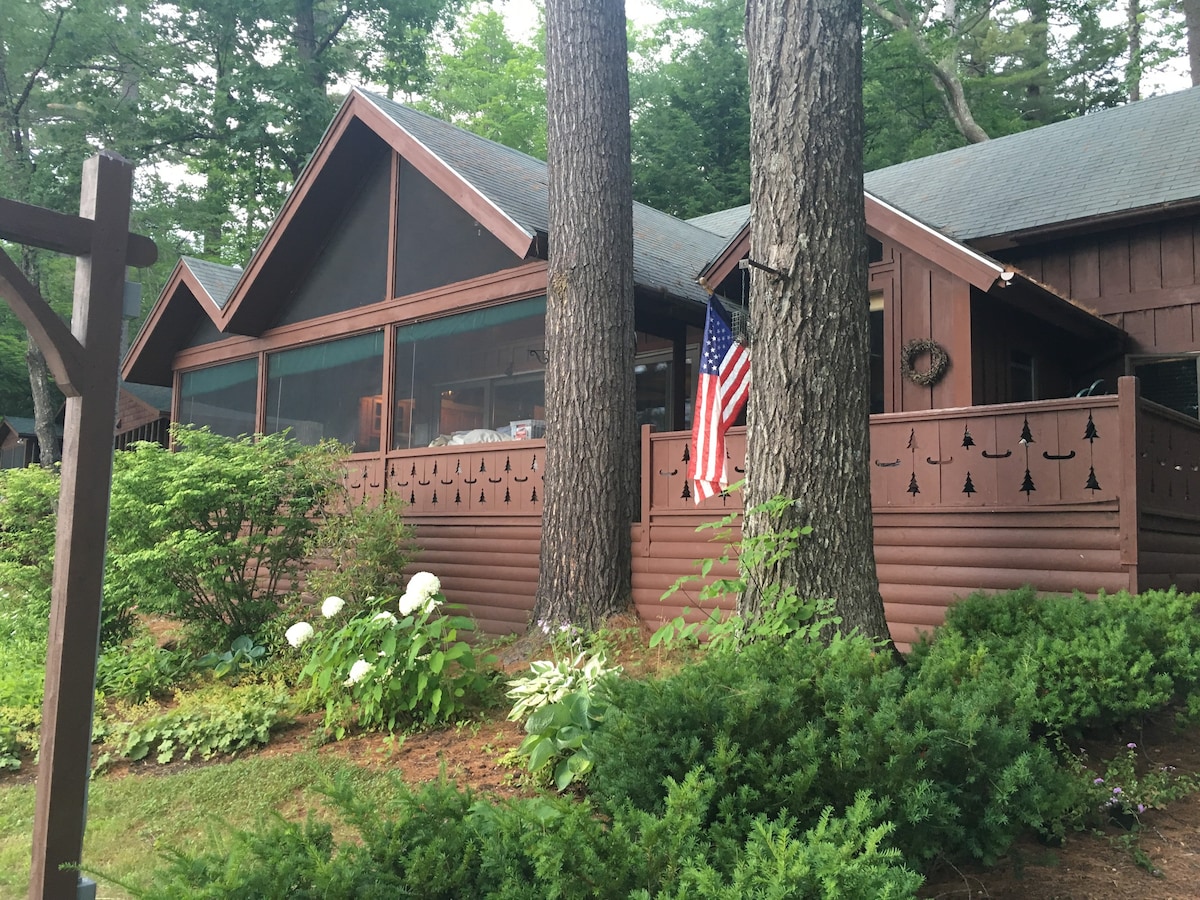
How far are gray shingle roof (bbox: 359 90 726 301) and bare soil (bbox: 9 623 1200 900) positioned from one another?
541 cm

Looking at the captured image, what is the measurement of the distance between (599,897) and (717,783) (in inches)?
23.4

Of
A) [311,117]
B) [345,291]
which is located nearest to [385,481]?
[345,291]

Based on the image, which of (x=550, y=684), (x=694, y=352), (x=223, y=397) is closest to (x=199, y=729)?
(x=550, y=684)

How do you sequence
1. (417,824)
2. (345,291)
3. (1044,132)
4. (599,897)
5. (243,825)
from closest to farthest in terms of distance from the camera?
(599,897), (417,824), (243,825), (345,291), (1044,132)

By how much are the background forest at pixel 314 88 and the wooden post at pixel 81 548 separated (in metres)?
22.2

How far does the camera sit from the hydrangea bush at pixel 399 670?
5.46 m

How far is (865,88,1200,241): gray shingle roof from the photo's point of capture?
11055 mm

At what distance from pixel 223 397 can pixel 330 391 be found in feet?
10.2

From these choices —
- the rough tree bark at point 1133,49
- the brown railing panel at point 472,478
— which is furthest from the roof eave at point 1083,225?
the rough tree bark at point 1133,49

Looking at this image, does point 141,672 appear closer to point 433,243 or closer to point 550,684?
point 550,684

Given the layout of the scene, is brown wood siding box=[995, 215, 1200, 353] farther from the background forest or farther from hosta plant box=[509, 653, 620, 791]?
the background forest

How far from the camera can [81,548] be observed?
347cm

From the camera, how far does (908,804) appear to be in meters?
3.05

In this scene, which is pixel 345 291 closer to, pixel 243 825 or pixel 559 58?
pixel 559 58
